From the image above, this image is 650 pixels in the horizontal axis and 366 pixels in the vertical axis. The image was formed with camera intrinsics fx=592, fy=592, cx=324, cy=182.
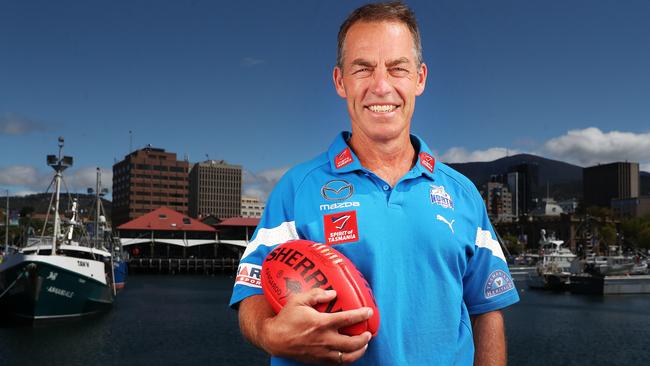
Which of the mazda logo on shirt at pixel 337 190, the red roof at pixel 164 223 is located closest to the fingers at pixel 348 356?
the mazda logo on shirt at pixel 337 190

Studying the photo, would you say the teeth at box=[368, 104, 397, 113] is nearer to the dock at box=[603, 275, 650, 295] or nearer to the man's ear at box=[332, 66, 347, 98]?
the man's ear at box=[332, 66, 347, 98]

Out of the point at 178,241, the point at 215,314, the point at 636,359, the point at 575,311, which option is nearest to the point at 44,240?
the point at 215,314

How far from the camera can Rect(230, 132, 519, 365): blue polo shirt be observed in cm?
296

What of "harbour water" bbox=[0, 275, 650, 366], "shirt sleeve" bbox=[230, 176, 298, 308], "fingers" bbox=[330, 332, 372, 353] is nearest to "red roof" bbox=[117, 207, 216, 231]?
"harbour water" bbox=[0, 275, 650, 366]

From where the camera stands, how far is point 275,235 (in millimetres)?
3066

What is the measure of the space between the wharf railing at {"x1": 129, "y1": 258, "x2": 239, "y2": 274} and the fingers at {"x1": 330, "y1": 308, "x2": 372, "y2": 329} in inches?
4868

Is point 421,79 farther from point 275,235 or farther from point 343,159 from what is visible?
point 275,235

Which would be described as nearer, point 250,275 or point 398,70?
point 250,275

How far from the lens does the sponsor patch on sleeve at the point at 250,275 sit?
299 centimetres

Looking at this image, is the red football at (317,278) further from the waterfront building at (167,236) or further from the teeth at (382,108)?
the waterfront building at (167,236)

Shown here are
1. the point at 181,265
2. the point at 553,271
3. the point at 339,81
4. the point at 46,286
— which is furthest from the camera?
the point at 181,265

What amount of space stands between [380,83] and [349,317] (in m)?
1.28

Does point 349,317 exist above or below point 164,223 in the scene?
above

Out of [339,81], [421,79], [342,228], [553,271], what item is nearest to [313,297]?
[342,228]
